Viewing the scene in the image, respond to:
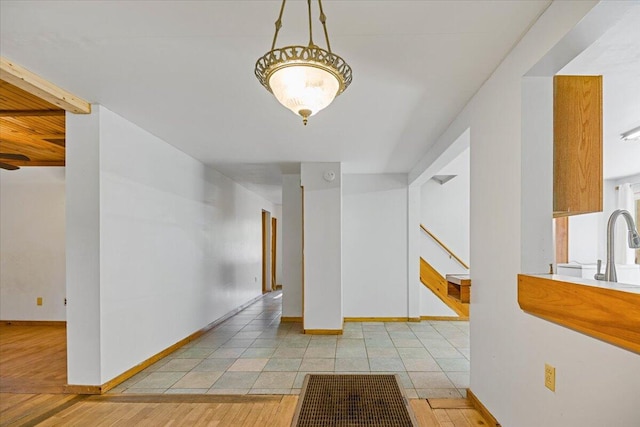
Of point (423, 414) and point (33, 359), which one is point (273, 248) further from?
point (423, 414)

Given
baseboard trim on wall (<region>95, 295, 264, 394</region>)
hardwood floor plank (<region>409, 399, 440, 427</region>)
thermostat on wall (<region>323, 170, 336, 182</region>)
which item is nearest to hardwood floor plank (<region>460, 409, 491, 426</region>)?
hardwood floor plank (<region>409, 399, 440, 427</region>)

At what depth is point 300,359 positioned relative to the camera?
12.7 feet

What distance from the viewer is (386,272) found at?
Answer: 581 centimetres

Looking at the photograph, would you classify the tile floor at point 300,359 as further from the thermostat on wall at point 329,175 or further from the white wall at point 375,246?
the thermostat on wall at point 329,175

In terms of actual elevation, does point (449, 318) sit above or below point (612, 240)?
below

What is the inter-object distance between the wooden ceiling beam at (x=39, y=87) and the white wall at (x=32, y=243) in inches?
126

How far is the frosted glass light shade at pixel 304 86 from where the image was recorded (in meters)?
1.42

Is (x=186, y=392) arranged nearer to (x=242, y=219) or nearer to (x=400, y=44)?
(x=400, y=44)

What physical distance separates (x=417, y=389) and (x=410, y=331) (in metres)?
2.09

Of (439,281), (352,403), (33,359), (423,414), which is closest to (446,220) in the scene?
(439,281)

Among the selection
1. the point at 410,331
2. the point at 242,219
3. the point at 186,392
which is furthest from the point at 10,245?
the point at 410,331

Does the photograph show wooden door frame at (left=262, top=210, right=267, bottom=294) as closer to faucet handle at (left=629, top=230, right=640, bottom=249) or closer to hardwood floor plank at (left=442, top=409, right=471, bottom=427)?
hardwood floor plank at (left=442, top=409, right=471, bottom=427)

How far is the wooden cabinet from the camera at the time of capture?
76.3 inches

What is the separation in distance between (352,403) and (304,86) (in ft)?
4.56
